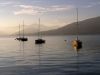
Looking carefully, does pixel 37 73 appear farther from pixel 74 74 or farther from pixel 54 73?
pixel 74 74

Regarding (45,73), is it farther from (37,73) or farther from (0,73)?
(0,73)

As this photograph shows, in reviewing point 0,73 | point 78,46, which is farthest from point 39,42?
point 0,73

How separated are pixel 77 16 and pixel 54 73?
206 feet

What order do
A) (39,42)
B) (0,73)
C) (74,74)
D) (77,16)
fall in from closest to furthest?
(74,74) → (0,73) → (77,16) → (39,42)

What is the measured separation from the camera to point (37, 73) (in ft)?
130

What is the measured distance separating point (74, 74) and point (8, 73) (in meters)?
9.65

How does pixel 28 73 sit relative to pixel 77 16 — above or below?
below

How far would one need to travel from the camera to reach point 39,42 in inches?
6024

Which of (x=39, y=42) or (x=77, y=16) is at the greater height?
(x=77, y=16)

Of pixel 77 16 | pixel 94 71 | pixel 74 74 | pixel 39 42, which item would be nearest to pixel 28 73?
pixel 74 74

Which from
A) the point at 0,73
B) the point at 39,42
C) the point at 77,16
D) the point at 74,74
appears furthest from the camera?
the point at 39,42

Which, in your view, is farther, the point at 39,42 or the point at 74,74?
the point at 39,42

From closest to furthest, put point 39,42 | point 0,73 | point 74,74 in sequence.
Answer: point 74,74 → point 0,73 → point 39,42

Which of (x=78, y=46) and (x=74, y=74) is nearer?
(x=74, y=74)
